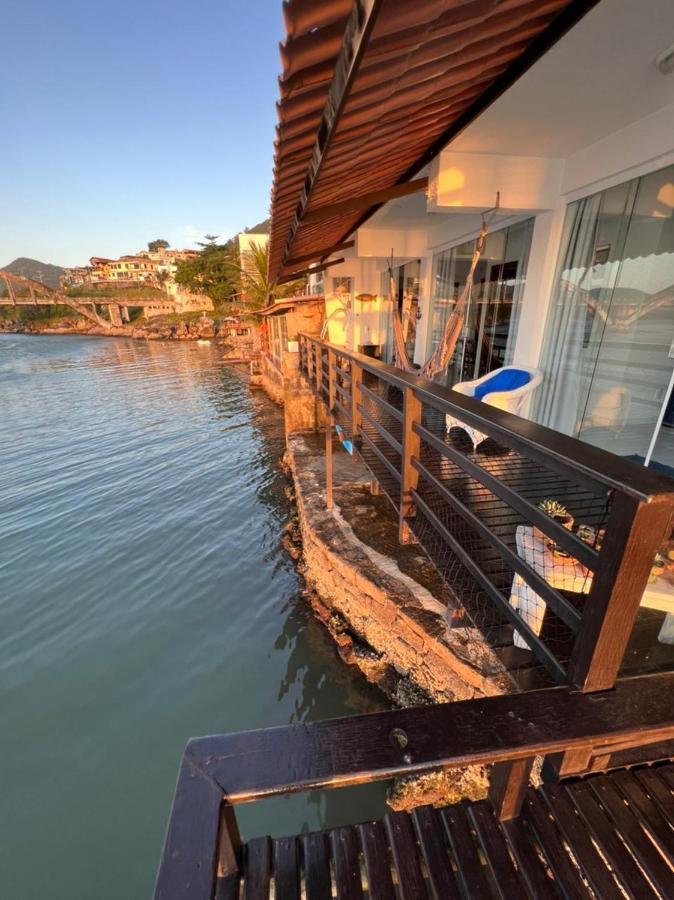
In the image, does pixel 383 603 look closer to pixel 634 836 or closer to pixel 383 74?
pixel 634 836

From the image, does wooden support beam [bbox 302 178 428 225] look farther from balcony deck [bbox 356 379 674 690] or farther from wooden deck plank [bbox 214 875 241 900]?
wooden deck plank [bbox 214 875 241 900]

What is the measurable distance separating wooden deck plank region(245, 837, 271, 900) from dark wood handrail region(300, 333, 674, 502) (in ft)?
4.49

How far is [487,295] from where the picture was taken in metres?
5.32

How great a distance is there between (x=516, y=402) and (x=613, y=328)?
1019 mm

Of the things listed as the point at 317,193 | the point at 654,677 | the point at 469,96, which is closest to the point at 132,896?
the point at 654,677

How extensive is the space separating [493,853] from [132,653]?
4.54 m

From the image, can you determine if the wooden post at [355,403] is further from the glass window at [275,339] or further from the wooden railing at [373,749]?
the glass window at [275,339]

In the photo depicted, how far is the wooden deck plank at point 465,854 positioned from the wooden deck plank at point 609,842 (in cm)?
35

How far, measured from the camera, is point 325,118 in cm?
168

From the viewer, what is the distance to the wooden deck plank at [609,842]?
992 millimetres

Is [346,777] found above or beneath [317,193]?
beneath

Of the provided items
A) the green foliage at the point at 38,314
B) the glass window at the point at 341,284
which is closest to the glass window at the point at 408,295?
the glass window at the point at 341,284

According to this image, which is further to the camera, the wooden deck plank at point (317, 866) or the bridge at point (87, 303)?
the bridge at point (87, 303)

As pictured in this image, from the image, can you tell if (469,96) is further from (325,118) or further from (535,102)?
(325,118)
